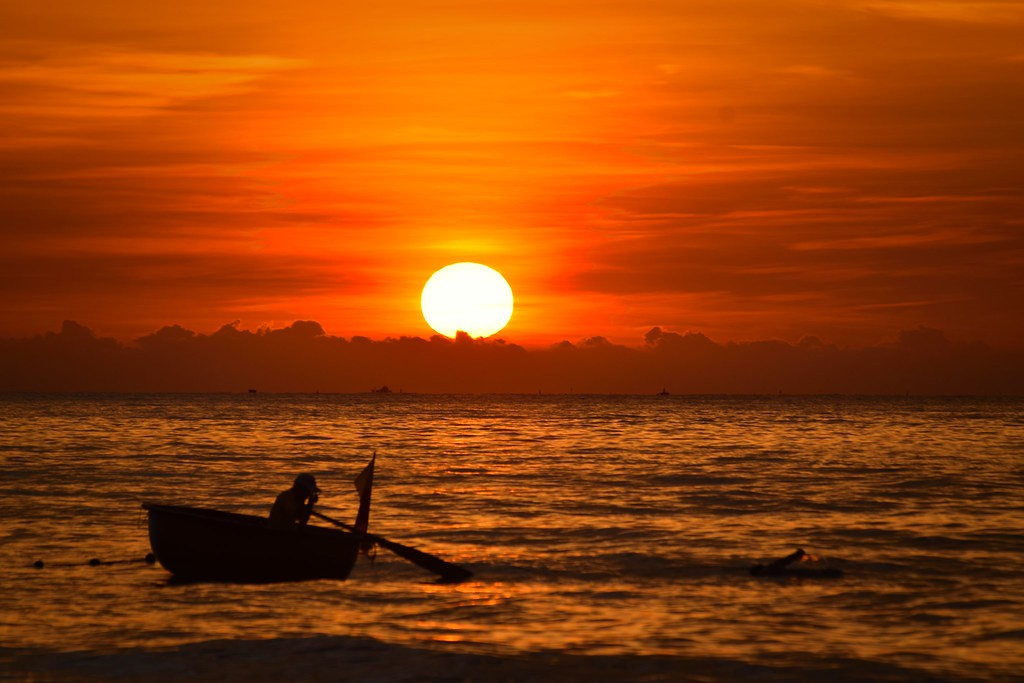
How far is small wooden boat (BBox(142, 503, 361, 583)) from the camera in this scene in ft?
77.5

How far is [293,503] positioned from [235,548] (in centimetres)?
153

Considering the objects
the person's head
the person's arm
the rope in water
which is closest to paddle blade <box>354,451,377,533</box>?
the person's arm

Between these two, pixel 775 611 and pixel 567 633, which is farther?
pixel 775 611

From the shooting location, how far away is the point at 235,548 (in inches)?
933

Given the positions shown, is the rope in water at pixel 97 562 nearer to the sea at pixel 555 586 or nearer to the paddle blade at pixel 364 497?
the sea at pixel 555 586

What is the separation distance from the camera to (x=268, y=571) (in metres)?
24.0

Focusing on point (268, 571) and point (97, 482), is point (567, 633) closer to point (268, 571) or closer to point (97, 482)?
point (268, 571)

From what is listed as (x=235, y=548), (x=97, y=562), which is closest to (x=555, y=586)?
(x=235, y=548)

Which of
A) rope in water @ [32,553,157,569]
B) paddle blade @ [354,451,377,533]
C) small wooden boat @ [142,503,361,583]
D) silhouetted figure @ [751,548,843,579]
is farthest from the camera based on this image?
rope in water @ [32,553,157,569]

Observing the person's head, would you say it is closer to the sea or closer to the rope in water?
the sea

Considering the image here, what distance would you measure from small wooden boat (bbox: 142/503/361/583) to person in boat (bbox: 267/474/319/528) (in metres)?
0.33

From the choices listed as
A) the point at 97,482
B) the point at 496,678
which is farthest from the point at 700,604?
the point at 97,482

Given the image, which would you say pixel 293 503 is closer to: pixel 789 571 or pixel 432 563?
pixel 432 563

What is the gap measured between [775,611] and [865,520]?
1717cm
